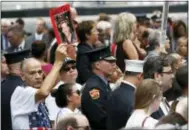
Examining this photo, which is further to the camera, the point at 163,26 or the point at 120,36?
the point at 163,26

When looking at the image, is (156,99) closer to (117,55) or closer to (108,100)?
(108,100)

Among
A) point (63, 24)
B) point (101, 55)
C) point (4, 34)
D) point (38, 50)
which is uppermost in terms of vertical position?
point (63, 24)

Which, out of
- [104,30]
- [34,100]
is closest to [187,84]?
[34,100]

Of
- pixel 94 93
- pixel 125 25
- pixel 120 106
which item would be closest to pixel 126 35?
pixel 125 25

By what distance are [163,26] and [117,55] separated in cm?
109

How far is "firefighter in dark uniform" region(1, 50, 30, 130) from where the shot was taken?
6.74 meters

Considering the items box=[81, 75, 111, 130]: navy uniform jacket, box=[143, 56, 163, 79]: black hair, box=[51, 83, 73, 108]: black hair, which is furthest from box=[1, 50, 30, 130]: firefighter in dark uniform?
box=[143, 56, 163, 79]: black hair

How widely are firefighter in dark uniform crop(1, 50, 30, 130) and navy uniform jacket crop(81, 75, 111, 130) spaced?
0.68 metres

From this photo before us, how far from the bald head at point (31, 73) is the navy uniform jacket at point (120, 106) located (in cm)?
70

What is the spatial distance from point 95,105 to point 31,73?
0.75 metres

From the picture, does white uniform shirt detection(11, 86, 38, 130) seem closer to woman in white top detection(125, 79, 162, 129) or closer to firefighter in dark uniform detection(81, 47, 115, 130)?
firefighter in dark uniform detection(81, 47, 115, 130)

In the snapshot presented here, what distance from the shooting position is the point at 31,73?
6.79 m

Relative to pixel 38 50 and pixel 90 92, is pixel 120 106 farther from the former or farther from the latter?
pixel 38 50

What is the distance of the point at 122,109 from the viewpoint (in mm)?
6707
